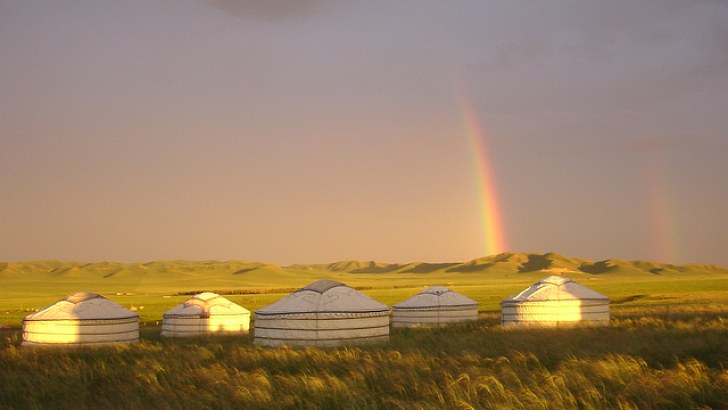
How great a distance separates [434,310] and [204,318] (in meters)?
9.52

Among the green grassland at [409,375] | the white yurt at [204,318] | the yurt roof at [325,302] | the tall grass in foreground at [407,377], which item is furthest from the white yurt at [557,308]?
the white yurt at [204,318]

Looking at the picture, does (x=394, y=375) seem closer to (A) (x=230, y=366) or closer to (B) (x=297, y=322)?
(A) (x=230, y=366)

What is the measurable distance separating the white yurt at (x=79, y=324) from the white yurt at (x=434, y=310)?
1206cm

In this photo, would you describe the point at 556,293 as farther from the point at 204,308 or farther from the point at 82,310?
the point at 82,310

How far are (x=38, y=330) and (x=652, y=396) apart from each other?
19018mm

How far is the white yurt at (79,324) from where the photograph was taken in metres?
22.0

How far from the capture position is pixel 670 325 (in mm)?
22359

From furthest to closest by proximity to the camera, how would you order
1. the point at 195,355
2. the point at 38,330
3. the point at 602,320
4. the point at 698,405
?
the point at 602,320 < the point at 38,330 < the point at 195,355 < the point at 698,405

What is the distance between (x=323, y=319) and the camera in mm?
19906

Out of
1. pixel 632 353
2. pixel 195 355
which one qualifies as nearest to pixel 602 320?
pixel 632 353

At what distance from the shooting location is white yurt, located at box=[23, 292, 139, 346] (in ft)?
72.1

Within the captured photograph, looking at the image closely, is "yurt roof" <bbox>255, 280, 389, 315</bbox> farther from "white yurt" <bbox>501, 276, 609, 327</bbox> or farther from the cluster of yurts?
"white yurt" <bbox>501, 276, 609, 327</bbox>

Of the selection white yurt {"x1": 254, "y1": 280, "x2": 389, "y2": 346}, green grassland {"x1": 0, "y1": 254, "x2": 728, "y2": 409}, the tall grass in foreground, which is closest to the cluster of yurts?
white yurt {"x1": 254, "y1": 280, "x2": 389, "y2": 346}

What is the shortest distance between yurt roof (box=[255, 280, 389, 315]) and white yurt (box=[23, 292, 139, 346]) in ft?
16.7
